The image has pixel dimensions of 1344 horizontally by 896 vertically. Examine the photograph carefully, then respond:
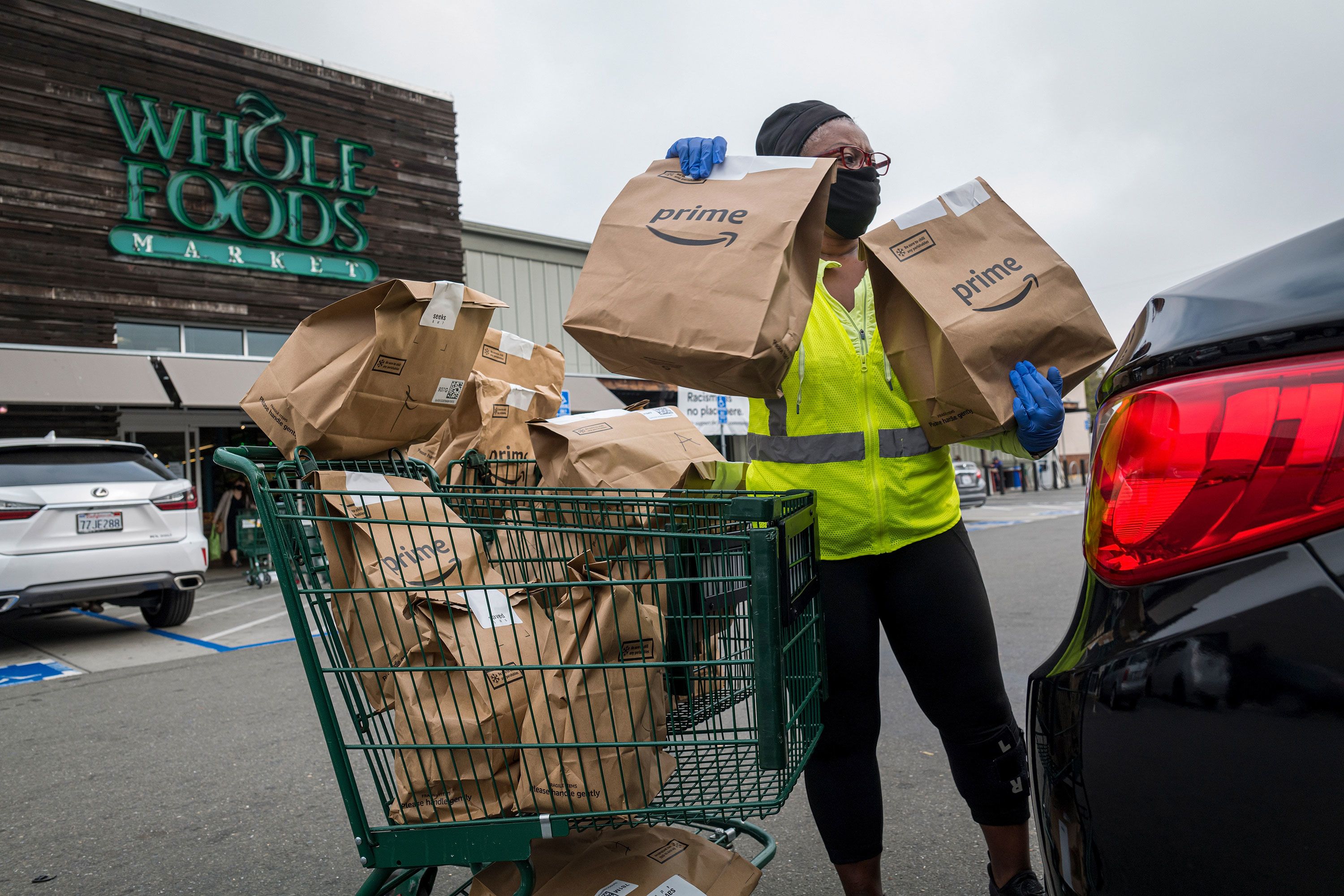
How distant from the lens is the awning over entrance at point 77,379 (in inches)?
397

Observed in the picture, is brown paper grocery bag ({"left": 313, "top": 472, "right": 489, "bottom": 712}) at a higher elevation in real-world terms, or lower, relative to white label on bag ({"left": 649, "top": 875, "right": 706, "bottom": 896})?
higher

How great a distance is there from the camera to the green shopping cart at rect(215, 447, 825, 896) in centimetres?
155

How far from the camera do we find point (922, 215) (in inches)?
71.9

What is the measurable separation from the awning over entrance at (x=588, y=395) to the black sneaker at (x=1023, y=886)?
12.2 meters

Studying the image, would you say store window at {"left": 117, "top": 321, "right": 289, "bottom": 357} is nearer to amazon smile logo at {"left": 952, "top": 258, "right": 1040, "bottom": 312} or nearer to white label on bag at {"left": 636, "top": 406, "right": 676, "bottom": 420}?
white label on bag at {"left": 636, "top": 406, "right": 676, "bottom": 420}

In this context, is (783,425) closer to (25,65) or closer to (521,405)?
(521,405)

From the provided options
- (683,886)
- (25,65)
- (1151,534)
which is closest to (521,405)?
(683,886)

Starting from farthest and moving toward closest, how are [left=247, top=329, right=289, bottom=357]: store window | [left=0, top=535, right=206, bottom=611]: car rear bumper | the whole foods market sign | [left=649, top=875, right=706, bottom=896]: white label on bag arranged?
[left=247, top=329, right=289, bottom=357]: store window → the whole foods market sign → [left=0, top=535, right=206, bottom=611]: car rear bumper → [left=649, top=875, right=706, bottom=896]: white label on bag

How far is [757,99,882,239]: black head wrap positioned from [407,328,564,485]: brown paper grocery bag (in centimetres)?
140

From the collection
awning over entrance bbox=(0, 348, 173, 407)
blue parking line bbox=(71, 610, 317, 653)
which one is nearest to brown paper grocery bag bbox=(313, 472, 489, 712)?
Result: blue parking line bbox=(71, 610, 317, 653)

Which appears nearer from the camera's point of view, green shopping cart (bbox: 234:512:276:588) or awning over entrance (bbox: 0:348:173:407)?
awning over entrance (bbox: 0:348:173:407)

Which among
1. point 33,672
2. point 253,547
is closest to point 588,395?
point 253,547

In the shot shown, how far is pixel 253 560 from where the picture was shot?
11.0m

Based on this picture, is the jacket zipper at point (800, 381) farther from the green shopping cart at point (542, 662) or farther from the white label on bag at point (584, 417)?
the white label on bag at point (584, 417)
